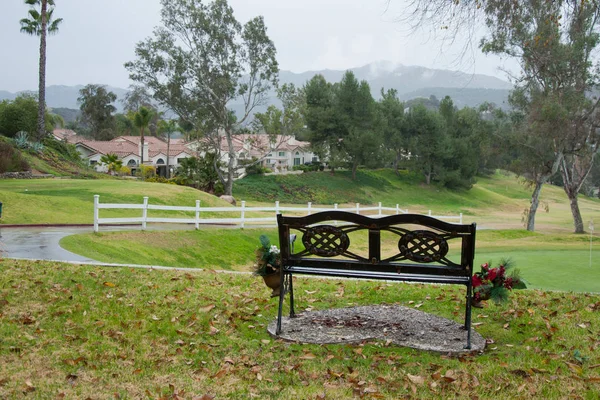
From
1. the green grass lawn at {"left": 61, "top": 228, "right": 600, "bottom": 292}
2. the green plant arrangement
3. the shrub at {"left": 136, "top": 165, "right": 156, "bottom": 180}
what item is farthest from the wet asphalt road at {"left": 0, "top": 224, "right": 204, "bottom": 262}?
the shrub at {"left": 136, "top": 165, "right": 156, "bottom": 180}

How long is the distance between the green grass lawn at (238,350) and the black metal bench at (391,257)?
0.67 m

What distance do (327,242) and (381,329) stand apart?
1085mm

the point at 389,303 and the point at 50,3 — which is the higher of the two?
the point at 50,3

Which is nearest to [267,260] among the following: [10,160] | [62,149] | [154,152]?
[10,160]

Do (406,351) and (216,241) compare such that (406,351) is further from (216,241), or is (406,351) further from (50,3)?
(50,3)

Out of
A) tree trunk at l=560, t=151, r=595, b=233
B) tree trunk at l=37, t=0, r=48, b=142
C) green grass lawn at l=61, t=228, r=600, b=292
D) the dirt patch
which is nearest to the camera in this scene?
the dirt patch

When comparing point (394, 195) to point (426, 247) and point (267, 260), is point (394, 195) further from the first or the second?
point (426, 247)

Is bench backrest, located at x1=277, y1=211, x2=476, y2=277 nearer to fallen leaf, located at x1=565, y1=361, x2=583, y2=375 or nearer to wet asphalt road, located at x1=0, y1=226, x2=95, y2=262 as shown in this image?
fallen leaf, located at x1=565, y1=361, x2=583, y2=375

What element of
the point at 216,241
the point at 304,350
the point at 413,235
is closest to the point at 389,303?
the point at 413,235

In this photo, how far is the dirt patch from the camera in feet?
18.9

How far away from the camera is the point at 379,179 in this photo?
68.8m

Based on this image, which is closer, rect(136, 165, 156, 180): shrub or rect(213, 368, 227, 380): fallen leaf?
rect(213, 368, 227, 380): fallen leaf

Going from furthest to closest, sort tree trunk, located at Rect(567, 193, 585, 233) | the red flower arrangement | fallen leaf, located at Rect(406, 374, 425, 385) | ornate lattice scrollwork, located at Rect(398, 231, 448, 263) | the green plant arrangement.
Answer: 1. tree trunk, located at Rect(567, 193, 585, 233)
2. the green plant arrangement
3. the red flower arrangement
4. ornate lattice scrollwork, located at Rect(398, 231, 448, 263)
5. fallen leaf, located at Rect(406, 374, 425, 385)

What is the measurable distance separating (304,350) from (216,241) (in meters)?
14.0
